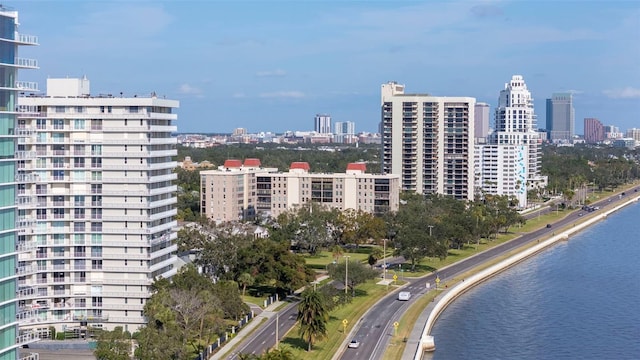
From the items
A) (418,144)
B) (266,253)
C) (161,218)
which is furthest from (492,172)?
(161,218)

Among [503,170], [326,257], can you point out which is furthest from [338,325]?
[503,170]

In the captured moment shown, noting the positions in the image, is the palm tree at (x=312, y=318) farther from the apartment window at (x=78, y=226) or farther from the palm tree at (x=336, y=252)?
the palm tree at (x=336, y=252)

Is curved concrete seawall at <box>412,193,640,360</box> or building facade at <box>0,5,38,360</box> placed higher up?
building facade at <box>0,5,38,360</box>

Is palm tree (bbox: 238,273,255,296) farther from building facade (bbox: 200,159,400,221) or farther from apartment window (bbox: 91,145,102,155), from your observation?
building facade (bbox: 200,159,400,221)

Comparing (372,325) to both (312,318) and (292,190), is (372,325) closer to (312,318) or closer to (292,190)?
(312,318)

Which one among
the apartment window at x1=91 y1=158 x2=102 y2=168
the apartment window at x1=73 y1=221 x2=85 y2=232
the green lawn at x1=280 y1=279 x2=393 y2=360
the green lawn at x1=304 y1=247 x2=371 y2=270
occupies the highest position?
the apartment window at x1=91 y1=158 x2=102 y2=168

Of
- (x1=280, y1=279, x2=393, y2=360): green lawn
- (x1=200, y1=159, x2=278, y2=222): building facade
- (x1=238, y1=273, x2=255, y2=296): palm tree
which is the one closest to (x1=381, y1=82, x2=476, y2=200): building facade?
(x1=200, y1=159, x2=278, y2=222): building facade

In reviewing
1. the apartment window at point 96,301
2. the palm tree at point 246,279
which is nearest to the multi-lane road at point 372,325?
the palm tree at point 246,279
